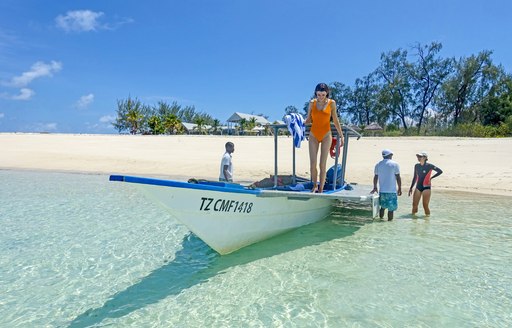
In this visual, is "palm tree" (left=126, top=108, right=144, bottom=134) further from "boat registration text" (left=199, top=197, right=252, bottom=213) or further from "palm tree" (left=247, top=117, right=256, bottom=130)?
"boat registration text" (left=199, top=197, right=252, bottom=213)

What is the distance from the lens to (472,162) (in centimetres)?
1978

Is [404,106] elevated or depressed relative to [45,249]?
elevated

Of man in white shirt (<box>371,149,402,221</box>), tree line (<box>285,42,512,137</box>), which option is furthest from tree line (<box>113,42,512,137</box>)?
man in white shirt (<box>371,149,402,221</box>)

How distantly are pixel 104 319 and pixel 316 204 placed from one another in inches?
203

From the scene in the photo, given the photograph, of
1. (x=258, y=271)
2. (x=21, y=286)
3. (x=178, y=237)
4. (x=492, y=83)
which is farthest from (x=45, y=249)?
(x=492, y=83)

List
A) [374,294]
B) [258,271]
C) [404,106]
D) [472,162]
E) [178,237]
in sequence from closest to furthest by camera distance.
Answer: [374,294]
[258,271]
[178,237]
[472,162]
[404,106]

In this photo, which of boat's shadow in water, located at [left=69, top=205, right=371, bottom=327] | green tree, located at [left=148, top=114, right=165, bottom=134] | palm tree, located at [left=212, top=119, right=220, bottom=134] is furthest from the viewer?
palm tree, located at [left=212, top=119, right=220, bottom=134]

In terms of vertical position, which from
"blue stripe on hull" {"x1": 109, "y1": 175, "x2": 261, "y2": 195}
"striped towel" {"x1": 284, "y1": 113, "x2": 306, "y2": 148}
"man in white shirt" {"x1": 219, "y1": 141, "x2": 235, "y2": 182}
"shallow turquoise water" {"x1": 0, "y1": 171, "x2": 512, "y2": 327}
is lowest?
"shallow turquoise water" {"x1": 0, "y1": 171, "x2": 512, "y2": 327}

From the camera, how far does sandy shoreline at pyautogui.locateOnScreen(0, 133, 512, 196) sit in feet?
56.5

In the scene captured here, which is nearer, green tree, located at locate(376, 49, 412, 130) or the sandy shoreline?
the sandy shoreline

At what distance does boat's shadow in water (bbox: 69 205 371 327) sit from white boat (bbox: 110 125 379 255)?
0.67ft

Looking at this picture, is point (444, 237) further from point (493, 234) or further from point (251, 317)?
point (251, 317)

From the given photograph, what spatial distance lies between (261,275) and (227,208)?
1.17 m

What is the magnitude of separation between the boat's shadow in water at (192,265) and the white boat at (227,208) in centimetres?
20
